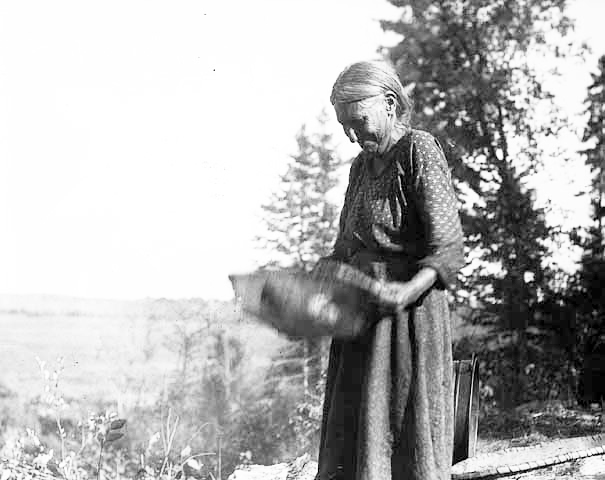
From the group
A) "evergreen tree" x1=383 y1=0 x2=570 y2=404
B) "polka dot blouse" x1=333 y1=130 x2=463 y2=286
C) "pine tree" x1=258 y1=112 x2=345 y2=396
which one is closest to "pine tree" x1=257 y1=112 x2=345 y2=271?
"pine tree" x1=258 y1=112 x2=345 y2=396

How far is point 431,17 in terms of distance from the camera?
31.5 ft

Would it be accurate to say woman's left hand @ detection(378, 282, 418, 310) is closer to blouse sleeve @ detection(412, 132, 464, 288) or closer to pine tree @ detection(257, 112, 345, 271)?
blouse sleeve @ detection(412, 132, 464, 288)

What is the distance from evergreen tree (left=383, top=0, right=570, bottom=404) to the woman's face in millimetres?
6622

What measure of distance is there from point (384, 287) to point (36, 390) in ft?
15.3

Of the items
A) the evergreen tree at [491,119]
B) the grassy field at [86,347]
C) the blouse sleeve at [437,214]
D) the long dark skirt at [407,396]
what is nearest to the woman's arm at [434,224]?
the blouse sleeve at [437,214]

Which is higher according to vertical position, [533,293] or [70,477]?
[533,293]

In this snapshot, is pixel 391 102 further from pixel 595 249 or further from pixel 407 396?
pixel 595 249

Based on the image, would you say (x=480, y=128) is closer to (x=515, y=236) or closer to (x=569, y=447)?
(x=515, y=236)

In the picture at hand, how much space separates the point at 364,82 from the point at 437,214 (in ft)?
1.25

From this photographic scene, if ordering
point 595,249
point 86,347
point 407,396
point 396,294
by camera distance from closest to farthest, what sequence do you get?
point 396,294 < point 407,396 < point 86,347 < point 595,249

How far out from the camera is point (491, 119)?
9.33 metres

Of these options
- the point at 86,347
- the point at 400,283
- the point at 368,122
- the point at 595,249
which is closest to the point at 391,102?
the point at 368,122

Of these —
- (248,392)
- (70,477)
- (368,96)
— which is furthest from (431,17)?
(368,96)

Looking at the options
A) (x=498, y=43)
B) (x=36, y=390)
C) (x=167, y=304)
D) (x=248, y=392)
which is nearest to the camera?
(x=36, y=390)
